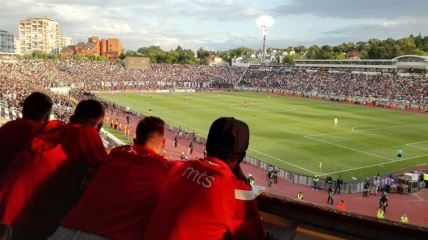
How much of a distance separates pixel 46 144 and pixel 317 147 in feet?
107

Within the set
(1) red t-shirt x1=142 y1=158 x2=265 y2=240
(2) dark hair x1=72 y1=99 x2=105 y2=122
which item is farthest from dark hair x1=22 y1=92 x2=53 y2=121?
(1) red t-shirt x1=142 y1=158 x2=265 y2=240

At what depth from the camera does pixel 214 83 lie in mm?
99125

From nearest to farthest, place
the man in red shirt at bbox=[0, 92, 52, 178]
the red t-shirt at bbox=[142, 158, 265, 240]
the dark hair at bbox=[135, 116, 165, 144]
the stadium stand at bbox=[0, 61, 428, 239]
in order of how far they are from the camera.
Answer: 1. the red t-shirt at bbox=[142, 158, 265, 240]
2. the dark hair at bbox=[135, 116, 165, 144]
3. the man in red shirt at bbox=[0, 92, 52, 178]
4. the stadium stand at bbox=[0, 61, 428, 239]

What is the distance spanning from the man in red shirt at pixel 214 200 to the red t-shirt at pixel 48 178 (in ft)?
4.49

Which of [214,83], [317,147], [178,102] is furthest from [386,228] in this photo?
[214,83]

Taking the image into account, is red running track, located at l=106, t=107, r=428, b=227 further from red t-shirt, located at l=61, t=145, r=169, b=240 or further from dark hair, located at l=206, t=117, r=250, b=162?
dark hair, located at l=206, t=117, r=250, b=162

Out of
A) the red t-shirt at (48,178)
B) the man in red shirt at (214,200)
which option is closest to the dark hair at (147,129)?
the red t-shirt at (48,178)

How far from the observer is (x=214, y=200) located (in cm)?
290

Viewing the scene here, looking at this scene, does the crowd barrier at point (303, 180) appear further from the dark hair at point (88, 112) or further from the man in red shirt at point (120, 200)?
Result: the man in red shirt at point (120, 200)

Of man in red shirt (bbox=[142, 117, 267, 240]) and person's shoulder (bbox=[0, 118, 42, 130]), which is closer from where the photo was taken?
man in red shirt (bbox=[142, 117, 267, 240])

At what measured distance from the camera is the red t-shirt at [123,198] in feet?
11.2

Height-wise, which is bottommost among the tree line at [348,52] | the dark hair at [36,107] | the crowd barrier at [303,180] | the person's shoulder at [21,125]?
the crowd barrier at [303,180]

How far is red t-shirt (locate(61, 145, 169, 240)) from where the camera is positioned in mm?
3406

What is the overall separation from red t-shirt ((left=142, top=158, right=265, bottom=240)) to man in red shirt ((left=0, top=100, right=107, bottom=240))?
4.89ft
